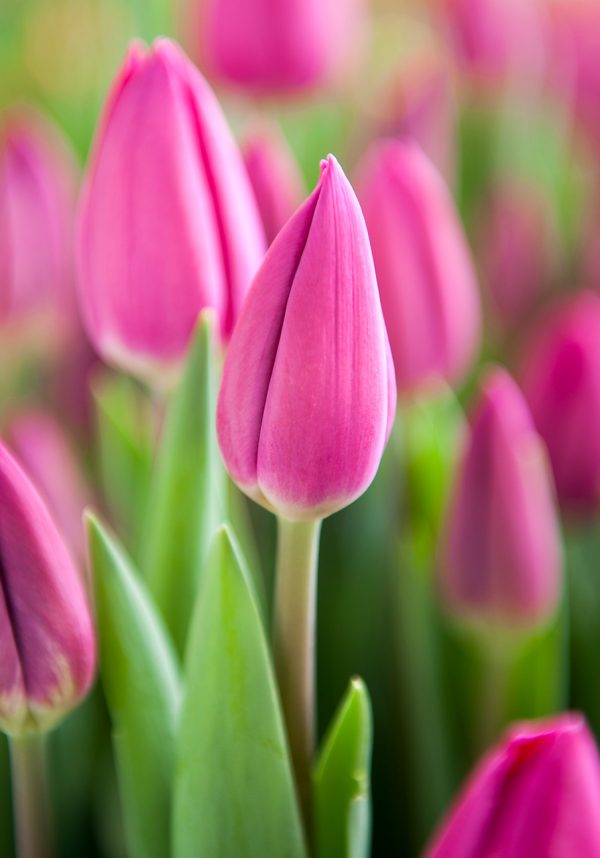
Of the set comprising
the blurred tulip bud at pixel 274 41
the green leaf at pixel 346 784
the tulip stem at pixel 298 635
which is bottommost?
the green leaf at pixel 346 784

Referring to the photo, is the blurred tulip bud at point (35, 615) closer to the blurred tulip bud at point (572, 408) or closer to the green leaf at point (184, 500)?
the green leaf at point (184, 500)

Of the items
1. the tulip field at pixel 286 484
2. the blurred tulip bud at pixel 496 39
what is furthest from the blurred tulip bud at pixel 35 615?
the blurred tulip bud at pixel 496 39

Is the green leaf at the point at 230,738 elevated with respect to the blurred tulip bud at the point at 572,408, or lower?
lower

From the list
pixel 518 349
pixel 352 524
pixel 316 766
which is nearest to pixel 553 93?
pixel 518 349

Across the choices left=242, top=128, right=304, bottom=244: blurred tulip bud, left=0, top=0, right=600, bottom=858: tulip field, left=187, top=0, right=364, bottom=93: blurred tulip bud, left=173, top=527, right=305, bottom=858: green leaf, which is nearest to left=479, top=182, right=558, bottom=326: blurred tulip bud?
left=0, top=0, right=600, bottom=858: tulip field

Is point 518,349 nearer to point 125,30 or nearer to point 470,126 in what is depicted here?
point 470,126
